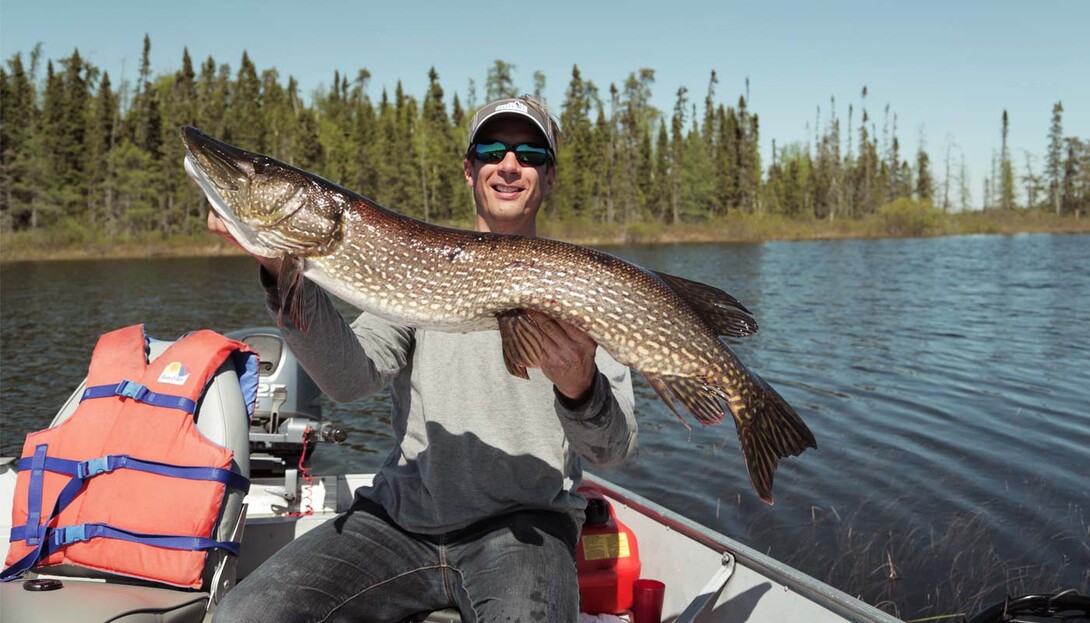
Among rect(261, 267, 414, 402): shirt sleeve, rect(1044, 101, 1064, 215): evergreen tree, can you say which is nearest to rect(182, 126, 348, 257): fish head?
rect(261, 267, 414, 402): shirt sleeve

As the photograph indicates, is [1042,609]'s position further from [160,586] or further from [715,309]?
[160,586]

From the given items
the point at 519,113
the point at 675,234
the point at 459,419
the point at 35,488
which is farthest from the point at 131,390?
the point at 675,234

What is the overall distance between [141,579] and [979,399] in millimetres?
8989

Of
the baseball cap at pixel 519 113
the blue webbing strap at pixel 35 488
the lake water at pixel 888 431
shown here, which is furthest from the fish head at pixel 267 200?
the lake water at pixel 888 431

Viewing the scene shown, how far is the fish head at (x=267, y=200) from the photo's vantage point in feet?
7.68

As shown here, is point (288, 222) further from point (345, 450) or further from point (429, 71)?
point (429, 71)

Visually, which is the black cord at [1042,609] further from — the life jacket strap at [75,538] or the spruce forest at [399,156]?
the spruce forest at [399,156]

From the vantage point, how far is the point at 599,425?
239cm

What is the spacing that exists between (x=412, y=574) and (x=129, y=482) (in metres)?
1.11

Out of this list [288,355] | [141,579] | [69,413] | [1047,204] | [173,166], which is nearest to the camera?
[141,579]

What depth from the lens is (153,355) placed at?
321 centimetres

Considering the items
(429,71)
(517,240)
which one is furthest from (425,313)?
(429,71)

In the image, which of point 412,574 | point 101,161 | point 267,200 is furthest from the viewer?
point 101,161

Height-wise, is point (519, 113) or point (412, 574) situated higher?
point (519, 113)
